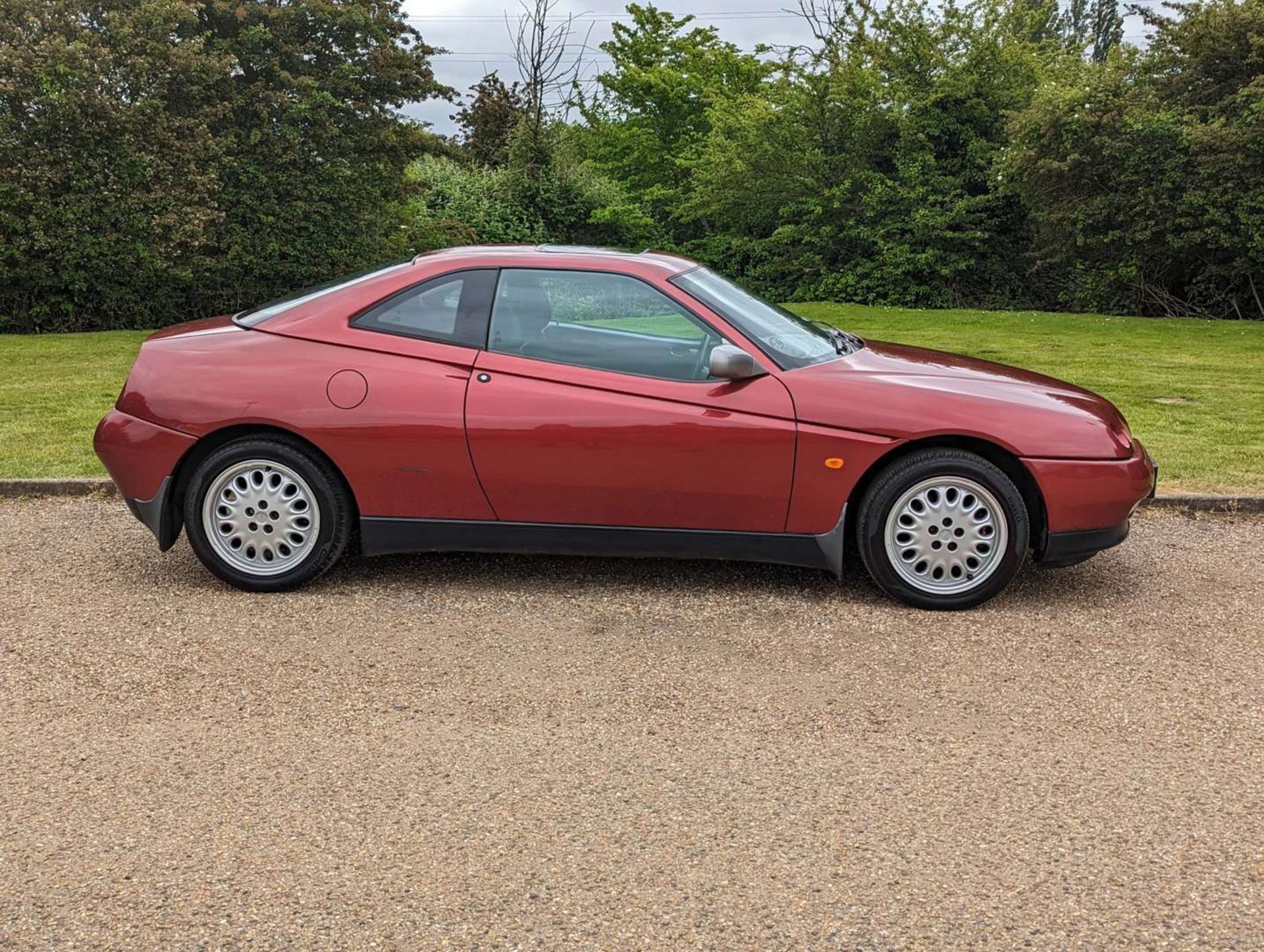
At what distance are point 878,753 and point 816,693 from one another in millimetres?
495

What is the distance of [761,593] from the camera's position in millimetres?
5133

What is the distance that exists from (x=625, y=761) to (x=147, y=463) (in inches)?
108

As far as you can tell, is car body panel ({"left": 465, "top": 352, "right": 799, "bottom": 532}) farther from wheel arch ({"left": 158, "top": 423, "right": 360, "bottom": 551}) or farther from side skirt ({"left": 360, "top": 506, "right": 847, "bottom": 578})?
wheel arch ({"left": 158, "top": 423, "right": 360, "bottom": 551})

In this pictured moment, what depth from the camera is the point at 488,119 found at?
47.4 meters

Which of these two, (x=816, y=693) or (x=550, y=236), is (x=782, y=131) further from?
(x=816, y=693)

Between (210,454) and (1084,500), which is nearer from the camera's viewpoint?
(1084,500)

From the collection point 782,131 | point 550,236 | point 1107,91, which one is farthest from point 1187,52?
point 550,236

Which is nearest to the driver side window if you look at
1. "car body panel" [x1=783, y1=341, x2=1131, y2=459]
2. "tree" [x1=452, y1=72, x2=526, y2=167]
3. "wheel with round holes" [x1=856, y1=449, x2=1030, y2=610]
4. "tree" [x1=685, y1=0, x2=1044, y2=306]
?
"car body panel" [x1=783, y1=341, x2=1131, y2=459]

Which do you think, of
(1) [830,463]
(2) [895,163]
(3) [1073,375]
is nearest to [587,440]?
(1) [830,463]

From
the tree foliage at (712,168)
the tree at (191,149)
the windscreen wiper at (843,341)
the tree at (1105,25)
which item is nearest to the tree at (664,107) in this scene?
the tree foliage at (712,168)

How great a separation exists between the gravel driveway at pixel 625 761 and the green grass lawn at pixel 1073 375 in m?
2.73

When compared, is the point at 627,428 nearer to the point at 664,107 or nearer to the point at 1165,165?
the point at 1165,165

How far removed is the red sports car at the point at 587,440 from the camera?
4.80m

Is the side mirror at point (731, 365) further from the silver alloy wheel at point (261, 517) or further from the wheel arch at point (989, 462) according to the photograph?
the silver alloy wheel at point (261, 517)
